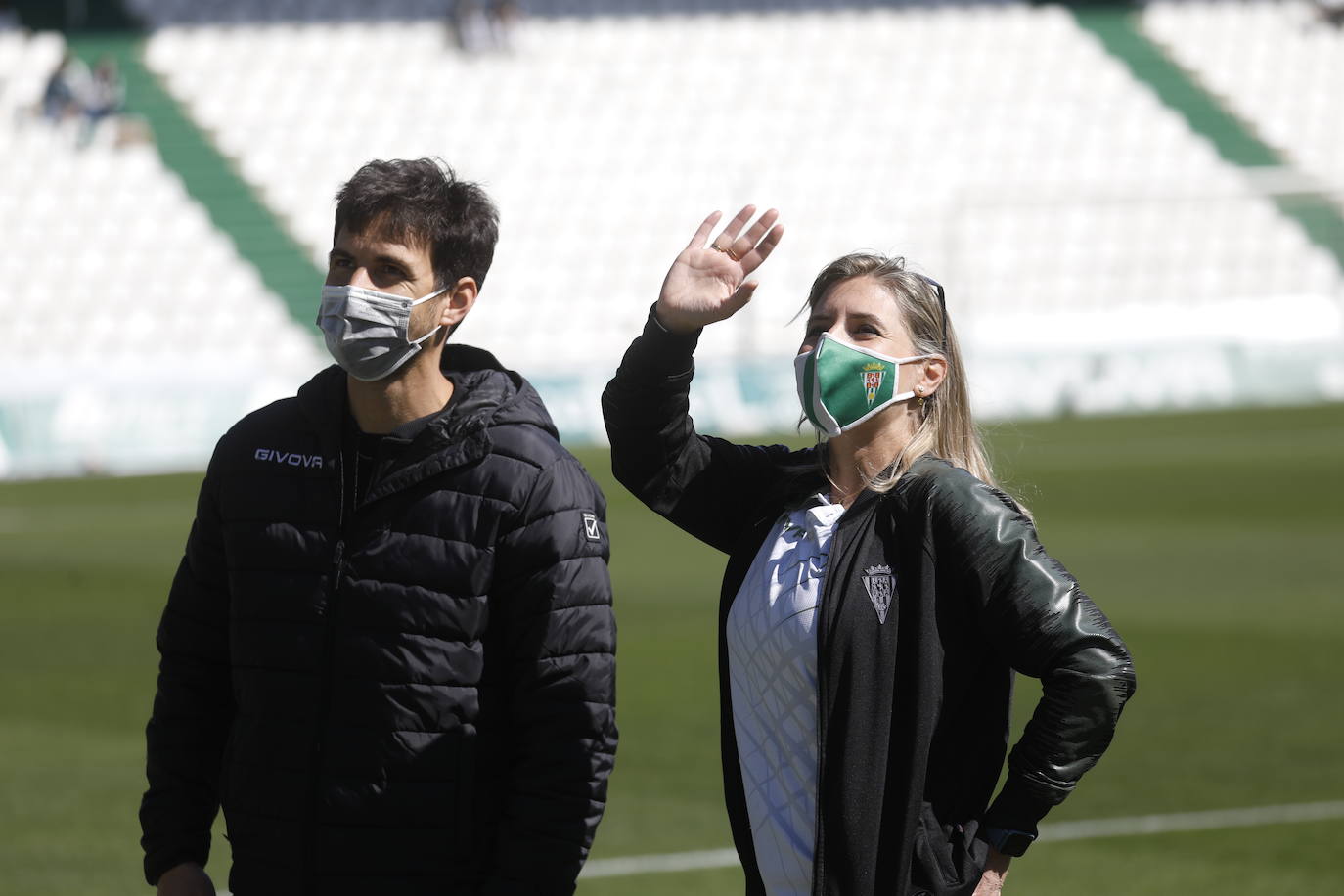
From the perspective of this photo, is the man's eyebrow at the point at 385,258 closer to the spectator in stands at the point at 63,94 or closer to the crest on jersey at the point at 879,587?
the crest on jersey at the point at 879,587

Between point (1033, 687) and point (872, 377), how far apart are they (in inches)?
243

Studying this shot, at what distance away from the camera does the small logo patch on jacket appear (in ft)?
11.3

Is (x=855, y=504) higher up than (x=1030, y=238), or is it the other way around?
(x=855, y=504)

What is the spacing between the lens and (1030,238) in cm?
2859

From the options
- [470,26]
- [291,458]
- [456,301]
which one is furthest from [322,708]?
[470,26]

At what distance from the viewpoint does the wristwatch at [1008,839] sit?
10.5 feet

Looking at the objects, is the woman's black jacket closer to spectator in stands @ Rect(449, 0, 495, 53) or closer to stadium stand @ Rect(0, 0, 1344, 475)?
stadium stand @ Rect(0, 0, 1344, 475)

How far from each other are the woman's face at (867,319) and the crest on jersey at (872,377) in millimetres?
30

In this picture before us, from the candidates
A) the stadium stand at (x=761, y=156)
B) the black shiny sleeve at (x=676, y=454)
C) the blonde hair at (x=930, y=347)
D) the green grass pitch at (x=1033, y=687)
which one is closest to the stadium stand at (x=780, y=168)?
the stadium stand at (x=761, y=156)

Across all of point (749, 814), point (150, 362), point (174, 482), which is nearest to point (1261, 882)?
point (749, 814)

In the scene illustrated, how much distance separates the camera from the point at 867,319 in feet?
11.7

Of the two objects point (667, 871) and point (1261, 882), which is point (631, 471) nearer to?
point (667, 871)

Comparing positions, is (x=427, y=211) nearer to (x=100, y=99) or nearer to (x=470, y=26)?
(x=100, y=99)

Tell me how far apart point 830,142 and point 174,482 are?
1392 cm
